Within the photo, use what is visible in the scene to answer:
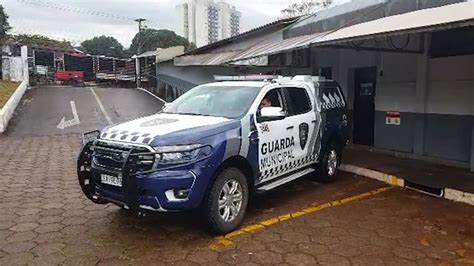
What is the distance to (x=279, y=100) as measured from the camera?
19.5ft

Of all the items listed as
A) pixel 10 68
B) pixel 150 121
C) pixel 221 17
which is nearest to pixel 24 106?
pixel 10 68

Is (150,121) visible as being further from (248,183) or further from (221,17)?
(221,17)

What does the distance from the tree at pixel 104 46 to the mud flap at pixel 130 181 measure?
214 feet

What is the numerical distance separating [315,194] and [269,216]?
4.39 feet

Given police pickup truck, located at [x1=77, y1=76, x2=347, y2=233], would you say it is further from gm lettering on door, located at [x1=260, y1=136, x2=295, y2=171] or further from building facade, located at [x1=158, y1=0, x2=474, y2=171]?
building facade, located at [x1=158, y1=0, x2=474, y2=171]

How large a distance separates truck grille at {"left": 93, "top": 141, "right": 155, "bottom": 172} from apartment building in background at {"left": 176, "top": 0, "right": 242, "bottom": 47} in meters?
50.4

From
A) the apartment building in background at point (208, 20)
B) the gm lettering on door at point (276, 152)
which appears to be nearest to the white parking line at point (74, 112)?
the gm lettering on door at point (276, 152)

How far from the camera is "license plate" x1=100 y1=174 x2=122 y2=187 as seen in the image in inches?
174

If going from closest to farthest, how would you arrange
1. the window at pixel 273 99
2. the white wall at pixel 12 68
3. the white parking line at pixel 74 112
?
the window at pixel 273 99 < the white parking line at pixel 74 112 < the white wall at pixel 12 68

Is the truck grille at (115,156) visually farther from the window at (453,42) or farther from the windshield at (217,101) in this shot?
the window at (453,42)

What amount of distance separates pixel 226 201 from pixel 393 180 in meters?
3.66

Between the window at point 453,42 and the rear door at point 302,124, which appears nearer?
the rear door at point 302,124

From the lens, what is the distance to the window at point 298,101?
243 inches

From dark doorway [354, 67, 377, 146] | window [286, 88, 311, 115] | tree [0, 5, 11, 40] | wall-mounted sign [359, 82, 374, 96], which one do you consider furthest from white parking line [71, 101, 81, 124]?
tree [0, 5, 11, 40]
